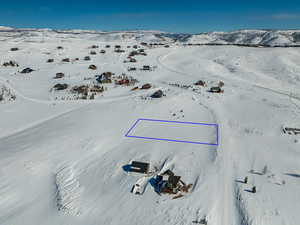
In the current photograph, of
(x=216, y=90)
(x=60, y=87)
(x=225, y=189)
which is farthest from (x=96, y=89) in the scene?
(x=225, y=189)

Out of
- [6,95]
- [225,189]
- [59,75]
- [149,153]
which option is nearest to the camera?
[225,189]

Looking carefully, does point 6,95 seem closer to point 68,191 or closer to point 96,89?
point 96,89

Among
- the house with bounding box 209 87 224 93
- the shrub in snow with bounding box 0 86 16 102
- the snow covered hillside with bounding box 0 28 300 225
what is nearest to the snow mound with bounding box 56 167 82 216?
the snow covered hillside with bounding box 0 28 300 225

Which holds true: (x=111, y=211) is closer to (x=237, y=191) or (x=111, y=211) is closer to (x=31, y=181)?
(x=31, y=181)

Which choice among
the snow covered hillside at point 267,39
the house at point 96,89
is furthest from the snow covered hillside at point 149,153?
the snow covered hillside at point 267,39

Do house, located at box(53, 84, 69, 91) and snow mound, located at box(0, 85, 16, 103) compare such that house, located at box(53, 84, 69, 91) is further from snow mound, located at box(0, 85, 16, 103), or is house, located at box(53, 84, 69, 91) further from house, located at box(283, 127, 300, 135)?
house, located at box(283, 127, 300, 135)

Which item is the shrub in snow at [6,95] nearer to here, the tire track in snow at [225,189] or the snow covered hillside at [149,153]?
the snow covered hillside at [149,153]
